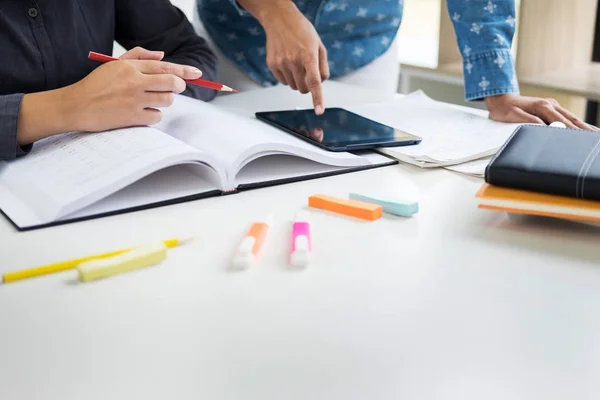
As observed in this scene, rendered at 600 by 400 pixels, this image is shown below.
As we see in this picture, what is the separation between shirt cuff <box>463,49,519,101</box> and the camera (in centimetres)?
112

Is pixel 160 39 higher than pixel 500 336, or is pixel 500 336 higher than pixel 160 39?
pixel 160 39

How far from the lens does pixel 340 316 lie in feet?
1.70

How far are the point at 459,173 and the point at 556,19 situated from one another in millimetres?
1466

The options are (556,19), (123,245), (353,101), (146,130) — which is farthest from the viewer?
(556,19)

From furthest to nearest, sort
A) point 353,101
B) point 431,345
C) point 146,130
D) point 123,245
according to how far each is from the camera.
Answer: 1. point 353,101
2. point 146,130
3. point 123,245
4. point 431,345

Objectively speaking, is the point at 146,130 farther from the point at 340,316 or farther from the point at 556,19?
the point at 556,19

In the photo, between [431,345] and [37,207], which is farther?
[37,207]

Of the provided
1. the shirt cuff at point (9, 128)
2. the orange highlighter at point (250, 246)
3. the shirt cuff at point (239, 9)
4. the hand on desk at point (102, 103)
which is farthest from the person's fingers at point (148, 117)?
the shirt cuff at point (239, 9)

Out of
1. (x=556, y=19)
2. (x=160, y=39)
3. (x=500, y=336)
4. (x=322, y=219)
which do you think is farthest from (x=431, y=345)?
(x=556, y=19)

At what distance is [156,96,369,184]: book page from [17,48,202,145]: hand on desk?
5cm

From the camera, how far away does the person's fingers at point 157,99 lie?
0.83 metres

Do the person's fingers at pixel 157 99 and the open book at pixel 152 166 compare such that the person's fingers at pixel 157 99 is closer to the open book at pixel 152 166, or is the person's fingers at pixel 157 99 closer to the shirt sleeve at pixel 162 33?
the open book at pixel 152 166

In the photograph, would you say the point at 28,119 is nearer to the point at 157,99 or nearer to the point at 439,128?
the point at 157,99

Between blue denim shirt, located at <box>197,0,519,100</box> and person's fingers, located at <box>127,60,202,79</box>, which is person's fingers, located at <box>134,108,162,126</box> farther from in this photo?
blue denim shirt, located at <box>197,0,519,100</box>
